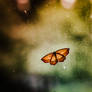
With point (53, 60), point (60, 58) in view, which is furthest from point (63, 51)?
point (53, 60)

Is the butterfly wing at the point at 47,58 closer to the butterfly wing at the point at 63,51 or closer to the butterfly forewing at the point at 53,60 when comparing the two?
the butterfly forewing at the point at 53,60

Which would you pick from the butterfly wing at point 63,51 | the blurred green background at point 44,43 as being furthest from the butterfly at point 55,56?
the blurred green background at point 44,43

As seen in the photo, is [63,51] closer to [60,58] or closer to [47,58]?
[60,58]

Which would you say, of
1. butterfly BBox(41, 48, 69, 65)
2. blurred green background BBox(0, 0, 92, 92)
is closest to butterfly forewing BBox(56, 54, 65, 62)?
butterfly BBox(41, 48, 69, 65)

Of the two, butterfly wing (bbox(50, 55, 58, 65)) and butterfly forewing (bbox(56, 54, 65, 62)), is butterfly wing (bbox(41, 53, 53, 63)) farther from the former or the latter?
butterfly forewing (bbox(56, 54, 65, 62))

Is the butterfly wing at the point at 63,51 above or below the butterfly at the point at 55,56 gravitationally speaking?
above

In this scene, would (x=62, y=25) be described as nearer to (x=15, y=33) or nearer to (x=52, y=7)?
(x=52, y=7)
